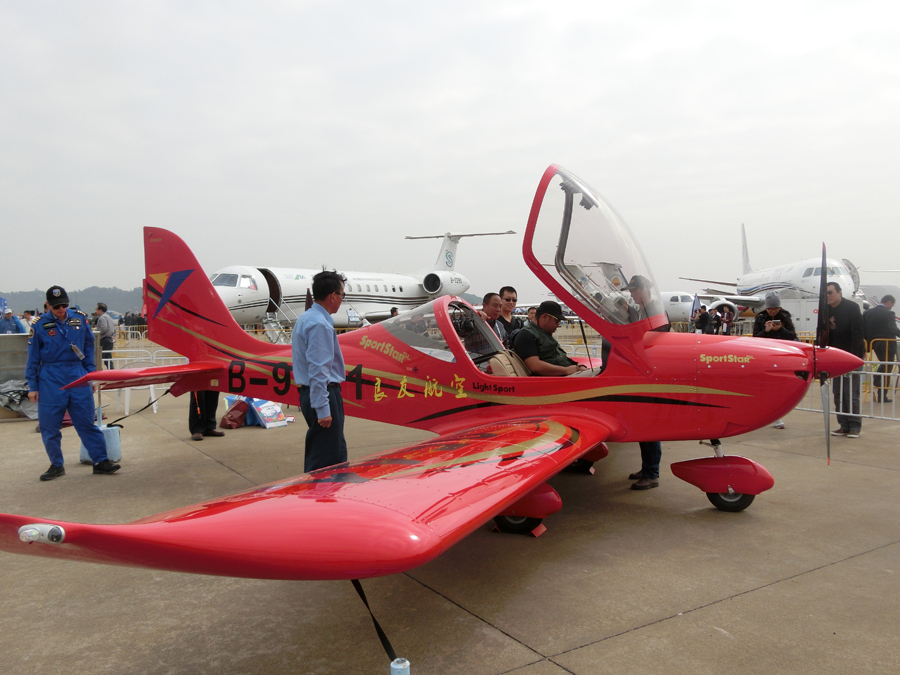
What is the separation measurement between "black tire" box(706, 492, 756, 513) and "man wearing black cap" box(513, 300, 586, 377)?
1428 millimetres

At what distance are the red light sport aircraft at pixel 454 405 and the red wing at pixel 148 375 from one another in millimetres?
22

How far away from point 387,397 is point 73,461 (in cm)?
396

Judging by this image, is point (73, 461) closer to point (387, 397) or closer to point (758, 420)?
point (387, 397)

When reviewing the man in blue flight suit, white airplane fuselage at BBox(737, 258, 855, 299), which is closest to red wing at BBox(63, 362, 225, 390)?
the man in blue flight suit

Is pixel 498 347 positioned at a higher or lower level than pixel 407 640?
higher

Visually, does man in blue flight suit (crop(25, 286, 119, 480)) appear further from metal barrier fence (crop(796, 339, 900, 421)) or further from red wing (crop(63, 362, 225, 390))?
metal barrier fence (crop(796, 339, 900, 421))

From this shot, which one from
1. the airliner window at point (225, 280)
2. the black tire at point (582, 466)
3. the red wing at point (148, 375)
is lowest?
the black tire at point (582, 466)

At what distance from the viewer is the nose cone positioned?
3.78 meters

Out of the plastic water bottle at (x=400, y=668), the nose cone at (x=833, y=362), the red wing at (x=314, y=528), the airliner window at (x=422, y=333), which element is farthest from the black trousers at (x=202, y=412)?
the nose cone at (x=833, y=362)

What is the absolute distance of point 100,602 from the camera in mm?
2879

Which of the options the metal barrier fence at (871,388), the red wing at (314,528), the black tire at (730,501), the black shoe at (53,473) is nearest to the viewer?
the red wing at (314,528)

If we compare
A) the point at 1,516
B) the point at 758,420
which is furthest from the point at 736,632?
the point at 1,516

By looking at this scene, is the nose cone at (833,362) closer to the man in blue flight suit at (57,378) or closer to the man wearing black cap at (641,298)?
the man wearing black cap at (641,298)

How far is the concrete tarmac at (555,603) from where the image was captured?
2.29 m
